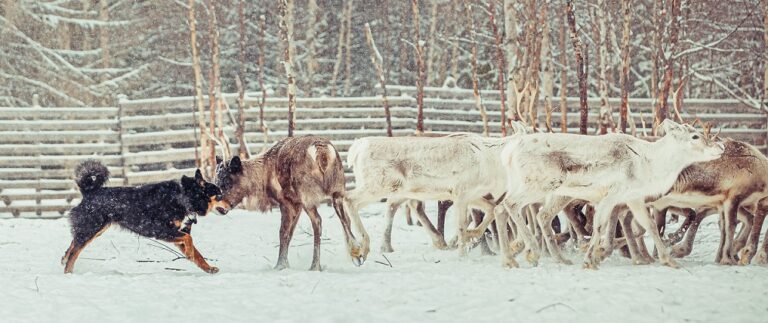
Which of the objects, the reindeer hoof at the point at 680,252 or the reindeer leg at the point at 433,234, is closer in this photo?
the reindeer hoof at the point at 680,252

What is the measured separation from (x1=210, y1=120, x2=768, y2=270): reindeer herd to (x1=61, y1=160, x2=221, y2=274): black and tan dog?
428 mm

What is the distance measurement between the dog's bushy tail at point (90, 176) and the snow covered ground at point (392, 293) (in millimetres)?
835

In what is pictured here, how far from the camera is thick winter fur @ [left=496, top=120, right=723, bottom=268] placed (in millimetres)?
7719

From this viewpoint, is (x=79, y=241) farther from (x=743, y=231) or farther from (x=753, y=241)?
(x=743, y=231)

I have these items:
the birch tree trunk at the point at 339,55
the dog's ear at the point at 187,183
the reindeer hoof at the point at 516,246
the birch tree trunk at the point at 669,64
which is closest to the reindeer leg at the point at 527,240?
the reindeer hoof at the point at 516,246

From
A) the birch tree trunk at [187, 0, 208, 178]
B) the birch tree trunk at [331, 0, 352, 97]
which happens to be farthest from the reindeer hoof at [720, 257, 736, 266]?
the birch tree trunk at [331, 0, 352, 97]

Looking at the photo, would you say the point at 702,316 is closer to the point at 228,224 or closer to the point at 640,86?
the point at 228,224

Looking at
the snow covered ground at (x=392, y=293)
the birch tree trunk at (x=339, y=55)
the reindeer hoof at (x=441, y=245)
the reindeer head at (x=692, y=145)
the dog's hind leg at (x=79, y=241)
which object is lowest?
the reindeer hoof at (x=441, y=245)

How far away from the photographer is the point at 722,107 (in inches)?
719

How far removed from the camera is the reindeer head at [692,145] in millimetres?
7859

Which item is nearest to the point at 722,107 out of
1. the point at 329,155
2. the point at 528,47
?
the point at 528,47

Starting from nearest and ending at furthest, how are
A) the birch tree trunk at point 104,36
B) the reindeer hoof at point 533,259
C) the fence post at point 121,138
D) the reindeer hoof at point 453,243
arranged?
the reindeer hoof at point 533,259, the reindeer hoof at point 453,243, the fence post at point 121,138, the birch tree trunk at point 104,36

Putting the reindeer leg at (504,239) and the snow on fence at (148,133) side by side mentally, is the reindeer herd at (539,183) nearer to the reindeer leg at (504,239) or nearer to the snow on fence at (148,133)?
the reindeer leg at (504,239)

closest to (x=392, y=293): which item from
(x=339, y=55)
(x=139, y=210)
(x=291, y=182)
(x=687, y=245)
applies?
(x=291, y=182)
